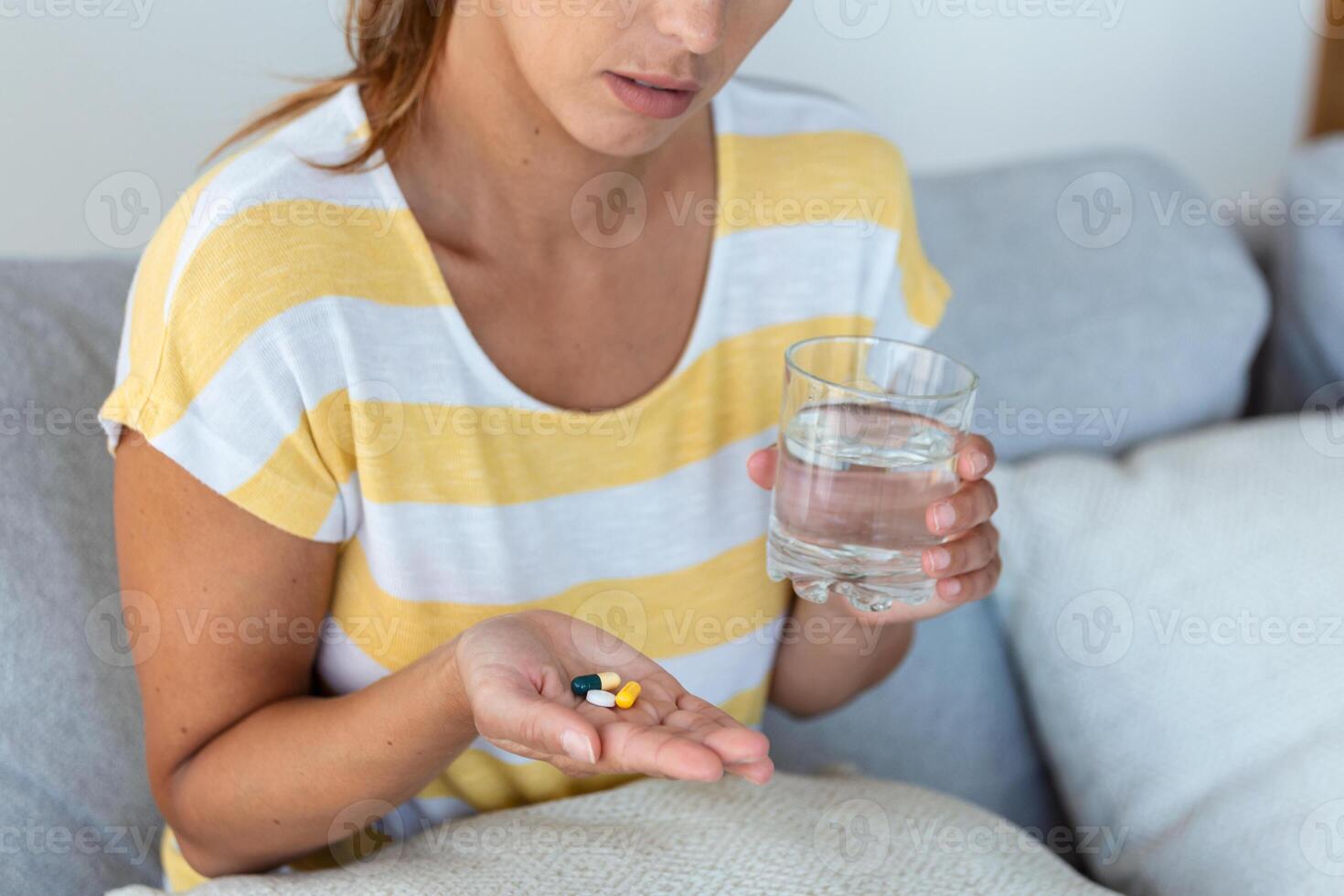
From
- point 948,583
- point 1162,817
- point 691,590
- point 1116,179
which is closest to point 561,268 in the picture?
point 691,590

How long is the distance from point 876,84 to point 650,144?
3.49ft

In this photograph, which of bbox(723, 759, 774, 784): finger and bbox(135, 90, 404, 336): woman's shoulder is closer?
bbox(723, 759, 774, 784): finger

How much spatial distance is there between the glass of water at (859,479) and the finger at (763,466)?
80 millimetres

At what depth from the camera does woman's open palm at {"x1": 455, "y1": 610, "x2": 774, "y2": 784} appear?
2.26ft

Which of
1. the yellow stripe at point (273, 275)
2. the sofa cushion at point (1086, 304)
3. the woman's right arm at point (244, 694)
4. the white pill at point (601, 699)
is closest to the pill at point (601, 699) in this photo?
the white pill at point (601, 699)

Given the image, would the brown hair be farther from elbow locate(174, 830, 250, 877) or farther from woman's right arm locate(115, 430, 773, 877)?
elbow locate(174, 830, 250, 877)

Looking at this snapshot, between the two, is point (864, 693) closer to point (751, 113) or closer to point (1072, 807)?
point (1072, 807)

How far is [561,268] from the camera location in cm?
111

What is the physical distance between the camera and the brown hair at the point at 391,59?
1.03 m

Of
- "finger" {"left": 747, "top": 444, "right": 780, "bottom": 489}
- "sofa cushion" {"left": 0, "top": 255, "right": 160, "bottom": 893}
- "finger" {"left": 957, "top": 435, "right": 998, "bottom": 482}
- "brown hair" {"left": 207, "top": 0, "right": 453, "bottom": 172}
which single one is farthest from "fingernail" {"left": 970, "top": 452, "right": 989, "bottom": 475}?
"sofa cushion" {"left": 0, "top": 255, "right": 160, "bottom": 893}

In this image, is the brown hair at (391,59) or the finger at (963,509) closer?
the finger at (963,509)

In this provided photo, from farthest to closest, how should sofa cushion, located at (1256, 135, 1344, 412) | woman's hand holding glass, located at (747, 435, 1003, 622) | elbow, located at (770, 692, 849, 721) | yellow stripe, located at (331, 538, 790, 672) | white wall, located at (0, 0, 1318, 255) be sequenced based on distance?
sofa cushion, located at (1256, 135, 1344, 412) → white wall, located at (0, 0, 1318, 255) → elbow, located at (770, 692, 849, 721) → yellow stripe, located at (331, 538, 790, 672) → woman's hand holding glass, located at (747, 435, 1003, 622)

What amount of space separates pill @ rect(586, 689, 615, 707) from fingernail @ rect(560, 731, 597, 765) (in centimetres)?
7

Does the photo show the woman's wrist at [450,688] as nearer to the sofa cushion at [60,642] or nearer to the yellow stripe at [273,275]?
the yellow stripe at [273,275]
